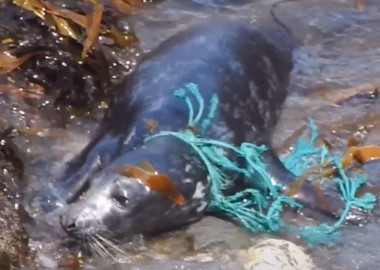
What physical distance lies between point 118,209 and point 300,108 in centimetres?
155

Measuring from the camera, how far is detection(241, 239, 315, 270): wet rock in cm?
400

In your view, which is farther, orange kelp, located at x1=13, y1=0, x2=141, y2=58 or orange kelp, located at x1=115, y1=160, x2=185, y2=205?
orange kelp, located at x1=13, y1=0, x2=141, y2=58

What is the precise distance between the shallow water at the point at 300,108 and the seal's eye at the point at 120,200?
20 centimetres

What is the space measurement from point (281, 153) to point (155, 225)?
94cm

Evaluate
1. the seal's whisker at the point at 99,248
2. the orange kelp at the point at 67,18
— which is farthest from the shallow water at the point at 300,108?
the orange kelp at the point at 67,18

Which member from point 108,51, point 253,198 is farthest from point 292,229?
point 108,51

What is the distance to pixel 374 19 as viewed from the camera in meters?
6.51

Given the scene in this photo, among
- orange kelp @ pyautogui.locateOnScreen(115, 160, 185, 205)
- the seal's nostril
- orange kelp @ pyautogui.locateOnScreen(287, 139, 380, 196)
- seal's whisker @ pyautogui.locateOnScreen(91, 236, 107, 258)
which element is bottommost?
seal's whisker @ pyautogui.locateOnScreen(91, 236, 107, 258)

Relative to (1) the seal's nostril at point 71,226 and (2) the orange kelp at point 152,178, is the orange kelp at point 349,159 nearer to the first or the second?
(2) the orange kelp at point 152,178

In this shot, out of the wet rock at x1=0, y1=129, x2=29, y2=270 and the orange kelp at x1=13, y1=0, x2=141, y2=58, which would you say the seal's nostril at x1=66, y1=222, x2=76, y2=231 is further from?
the orange kelp at x1=13, y1=0, x2=141, y2=58

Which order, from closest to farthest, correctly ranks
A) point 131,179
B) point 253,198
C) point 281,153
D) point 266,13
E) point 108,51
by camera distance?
point 131,179, point 253,198, point 281,153, point 108,51, point 266,13

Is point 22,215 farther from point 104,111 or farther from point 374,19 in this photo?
point 374,19

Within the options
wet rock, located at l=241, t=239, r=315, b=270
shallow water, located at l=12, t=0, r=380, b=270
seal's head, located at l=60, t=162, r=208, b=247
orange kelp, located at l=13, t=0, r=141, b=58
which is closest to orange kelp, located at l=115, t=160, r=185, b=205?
seal's head, located at l=60, t=162, r=208, b=247

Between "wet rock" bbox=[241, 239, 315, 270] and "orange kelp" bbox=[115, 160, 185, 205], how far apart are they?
0.36m
